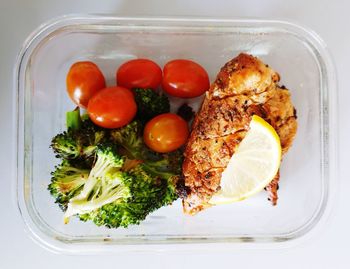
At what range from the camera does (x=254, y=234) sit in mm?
1921

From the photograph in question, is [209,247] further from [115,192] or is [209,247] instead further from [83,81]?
[83,81]

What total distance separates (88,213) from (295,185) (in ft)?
2.72

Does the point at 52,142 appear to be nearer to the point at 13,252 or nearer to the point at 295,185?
the point at 13,252

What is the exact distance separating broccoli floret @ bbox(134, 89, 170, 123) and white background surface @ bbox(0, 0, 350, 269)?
31 centimetres

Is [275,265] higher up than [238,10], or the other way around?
[238,10]

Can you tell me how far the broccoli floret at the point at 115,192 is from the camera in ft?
5.57

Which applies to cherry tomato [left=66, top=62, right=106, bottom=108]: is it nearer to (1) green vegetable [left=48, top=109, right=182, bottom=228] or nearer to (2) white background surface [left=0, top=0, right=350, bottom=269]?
(1) green vegetable [left=48, top=109, right=182, bottom=228]

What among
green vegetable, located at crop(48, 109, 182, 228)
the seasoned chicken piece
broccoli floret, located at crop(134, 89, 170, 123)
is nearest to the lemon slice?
the seasoned chicken piece

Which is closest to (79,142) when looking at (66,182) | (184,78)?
(66,182)

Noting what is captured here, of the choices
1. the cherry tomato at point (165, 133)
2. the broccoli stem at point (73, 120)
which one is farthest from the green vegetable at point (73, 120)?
the cherry tomato at point (165, 133)

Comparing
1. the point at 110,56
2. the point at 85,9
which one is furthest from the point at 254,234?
the point at 85,9

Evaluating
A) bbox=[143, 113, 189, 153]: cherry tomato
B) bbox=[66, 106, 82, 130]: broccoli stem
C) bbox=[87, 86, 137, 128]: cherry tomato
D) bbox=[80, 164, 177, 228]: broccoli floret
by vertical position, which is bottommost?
bbox=[80, 164, 177, 228]: broccoli floret

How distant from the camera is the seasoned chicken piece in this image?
1694 millimetres

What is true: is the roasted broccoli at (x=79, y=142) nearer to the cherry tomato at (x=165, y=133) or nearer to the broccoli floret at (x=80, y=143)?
the broccoli floret at (x=80, y=143)
